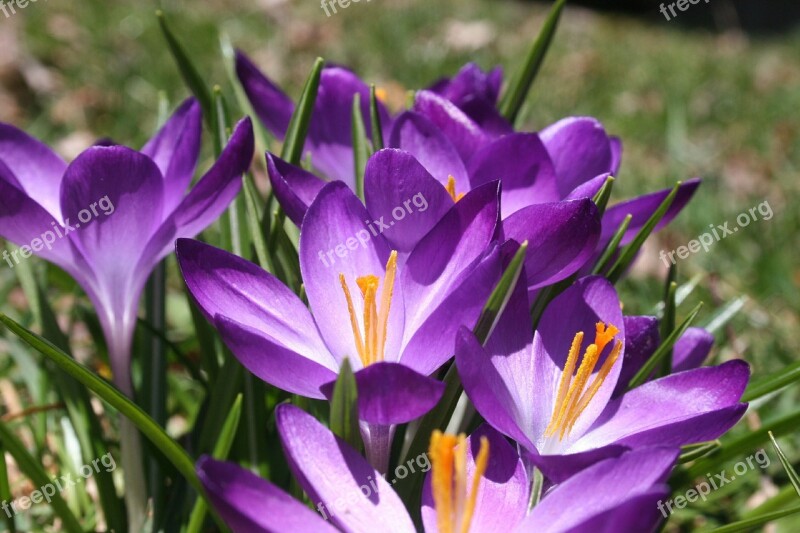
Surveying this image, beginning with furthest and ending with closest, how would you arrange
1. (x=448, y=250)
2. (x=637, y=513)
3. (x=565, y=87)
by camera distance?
(x=565, y=87)
(x=448, y=250)
(x=637, y=513)

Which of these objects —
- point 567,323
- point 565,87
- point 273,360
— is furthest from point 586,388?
point 565,87

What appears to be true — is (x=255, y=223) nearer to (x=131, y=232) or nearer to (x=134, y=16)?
(x=131, y=232)

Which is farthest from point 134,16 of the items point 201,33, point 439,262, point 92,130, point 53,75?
point 439,262

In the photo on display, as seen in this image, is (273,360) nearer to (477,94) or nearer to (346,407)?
(346,407)

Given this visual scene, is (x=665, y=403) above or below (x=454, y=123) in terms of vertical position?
below

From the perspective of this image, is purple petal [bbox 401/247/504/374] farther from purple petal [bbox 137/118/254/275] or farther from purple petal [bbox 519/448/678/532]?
purple petal [bbox 137/118/254/275]

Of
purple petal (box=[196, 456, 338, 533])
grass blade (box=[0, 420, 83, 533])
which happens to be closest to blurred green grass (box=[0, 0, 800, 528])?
grass blade (box=[0, 420, 83, 533])
